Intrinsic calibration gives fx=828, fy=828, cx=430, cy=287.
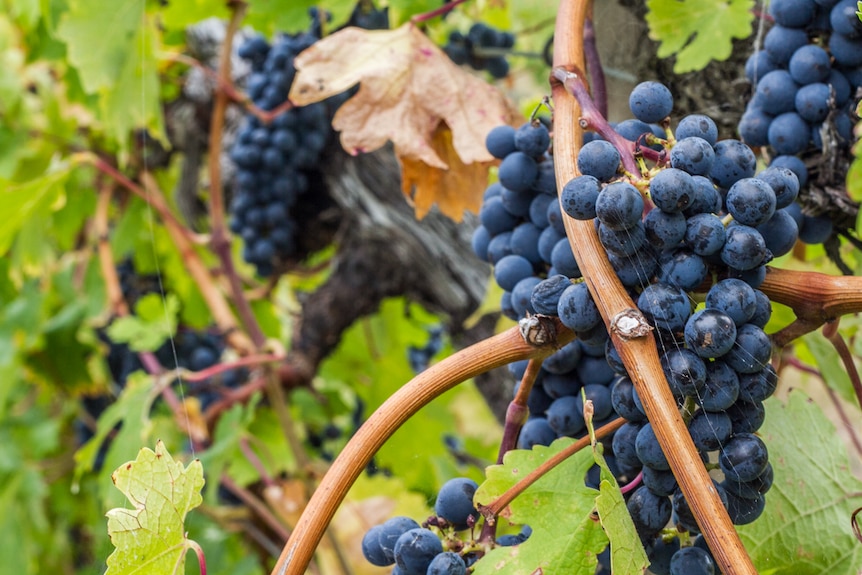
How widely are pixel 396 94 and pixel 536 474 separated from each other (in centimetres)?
62

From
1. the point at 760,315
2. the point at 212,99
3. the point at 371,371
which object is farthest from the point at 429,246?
the point at 760,315

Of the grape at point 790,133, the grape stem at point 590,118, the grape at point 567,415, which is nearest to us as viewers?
the grape stem at point 590,118

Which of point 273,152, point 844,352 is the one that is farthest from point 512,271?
point 273,152

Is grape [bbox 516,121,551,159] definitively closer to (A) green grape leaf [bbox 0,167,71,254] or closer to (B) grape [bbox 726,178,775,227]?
(B) grape [bbox 726,178,775,227]

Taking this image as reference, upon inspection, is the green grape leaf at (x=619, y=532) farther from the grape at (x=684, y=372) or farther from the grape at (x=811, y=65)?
the grape at (x=811, y=65)

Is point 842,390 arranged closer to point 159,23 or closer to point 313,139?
point 313,139

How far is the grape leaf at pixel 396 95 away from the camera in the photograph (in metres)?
1.08

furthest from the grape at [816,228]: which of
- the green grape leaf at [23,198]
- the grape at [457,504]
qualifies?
the green grape leaf at [23,198]

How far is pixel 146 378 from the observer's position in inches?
67.6

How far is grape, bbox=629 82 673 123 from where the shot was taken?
66 centimetres

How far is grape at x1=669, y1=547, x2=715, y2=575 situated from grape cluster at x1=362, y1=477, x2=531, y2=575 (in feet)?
0.40

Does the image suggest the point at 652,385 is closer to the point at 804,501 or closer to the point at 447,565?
the point at 447,565

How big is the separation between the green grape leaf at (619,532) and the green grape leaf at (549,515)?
0.14 ft

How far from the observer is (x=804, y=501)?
762mm
